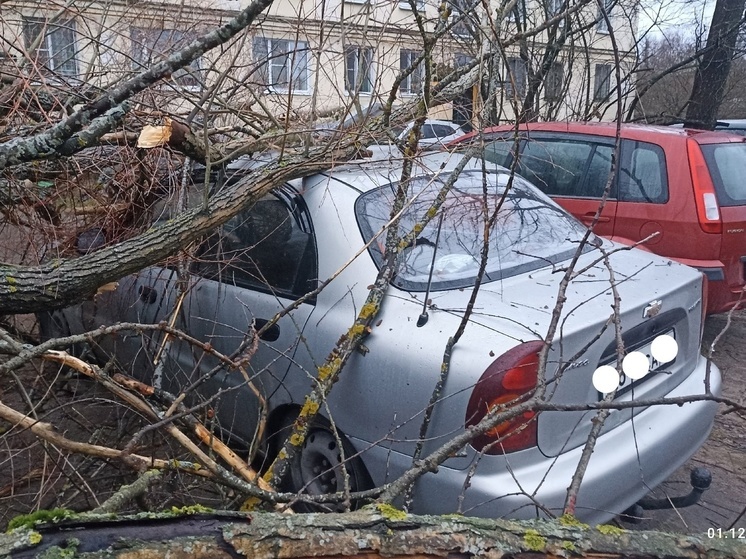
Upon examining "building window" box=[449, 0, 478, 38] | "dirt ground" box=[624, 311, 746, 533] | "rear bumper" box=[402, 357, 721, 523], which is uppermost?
"building window" box=[449, 0, 478, 38]

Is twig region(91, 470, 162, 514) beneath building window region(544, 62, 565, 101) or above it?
beneath

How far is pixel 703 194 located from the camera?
4.67 metres

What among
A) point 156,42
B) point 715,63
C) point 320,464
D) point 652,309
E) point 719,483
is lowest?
point 719,483

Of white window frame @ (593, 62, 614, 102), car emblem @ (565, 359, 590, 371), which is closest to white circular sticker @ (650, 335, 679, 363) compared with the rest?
car emblem @ (565, 359, 590, 371)

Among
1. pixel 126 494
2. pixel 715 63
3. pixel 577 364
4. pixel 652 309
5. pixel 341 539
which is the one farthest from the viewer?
pixel 715 63

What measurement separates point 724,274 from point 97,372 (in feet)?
14.1

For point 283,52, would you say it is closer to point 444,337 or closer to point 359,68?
point 359,68

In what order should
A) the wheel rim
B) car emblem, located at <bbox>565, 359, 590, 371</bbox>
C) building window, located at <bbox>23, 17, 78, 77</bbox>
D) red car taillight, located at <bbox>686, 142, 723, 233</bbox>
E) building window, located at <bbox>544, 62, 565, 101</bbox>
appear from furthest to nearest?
1. building window, located at <bbox>544, 62, 565, 101</bbox>
2. red car taillight, located at <bbox>686, 142, 723, 233</bbox>
3. building window, located at <bbox>23, 17, 78, 77</bbox>
4. the wheel rim
5. car emblem, located at <bbox>565, 359, 590, 371</bbox>

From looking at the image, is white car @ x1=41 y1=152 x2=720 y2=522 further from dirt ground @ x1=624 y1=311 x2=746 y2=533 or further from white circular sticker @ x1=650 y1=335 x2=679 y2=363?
dirt ground @ x1=624 y1=311 x2=746 y2=533

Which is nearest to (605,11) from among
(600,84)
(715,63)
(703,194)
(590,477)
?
(590,477)

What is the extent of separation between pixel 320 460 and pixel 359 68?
2.02 meters

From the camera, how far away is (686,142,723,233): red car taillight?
4.63 m

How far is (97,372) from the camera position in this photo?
80.5 inches

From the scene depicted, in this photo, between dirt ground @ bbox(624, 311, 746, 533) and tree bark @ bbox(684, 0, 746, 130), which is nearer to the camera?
dirt ground @ bbox(624, 311, 746, 533)
